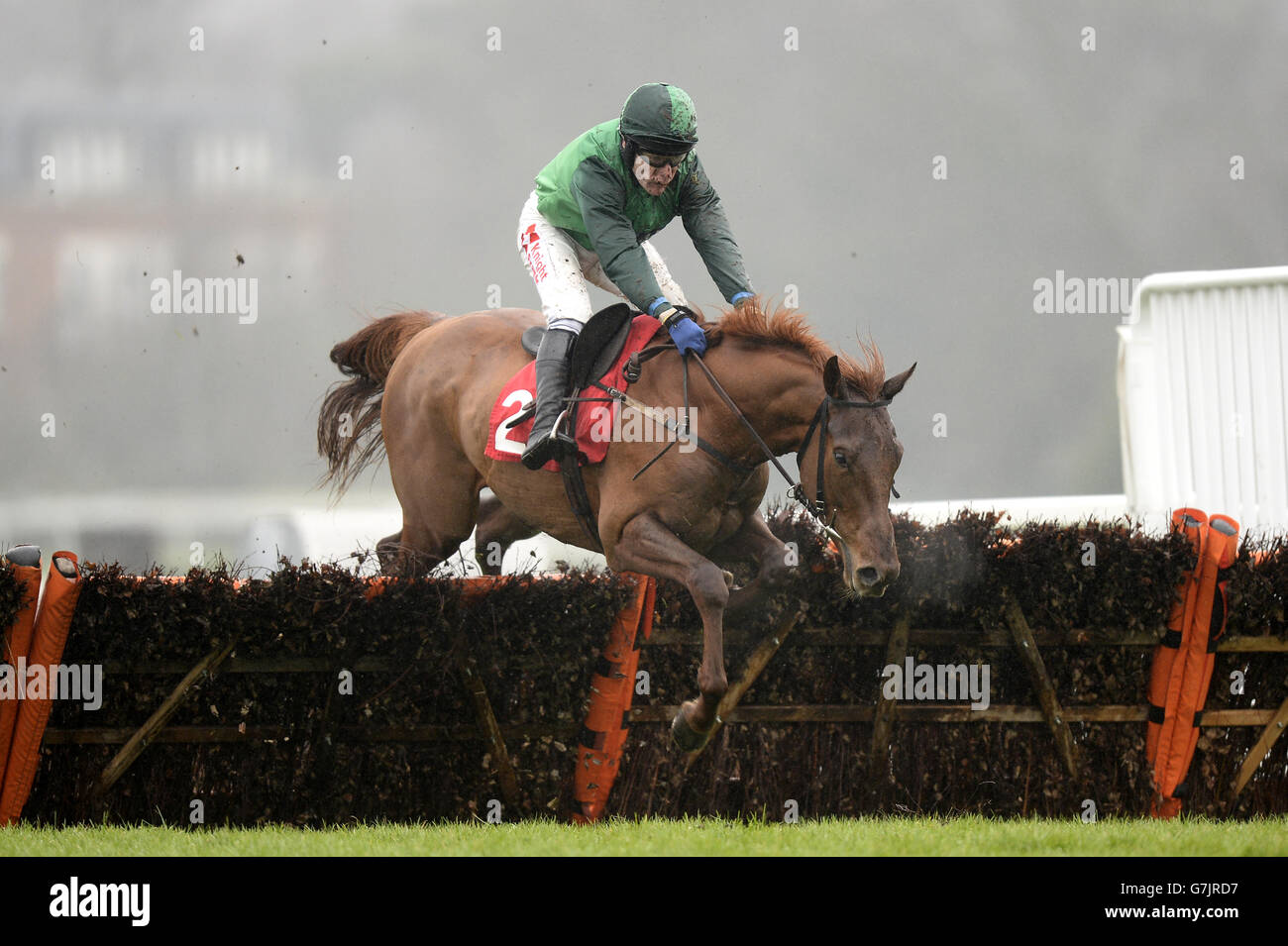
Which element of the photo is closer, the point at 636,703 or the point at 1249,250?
the point at 636,703

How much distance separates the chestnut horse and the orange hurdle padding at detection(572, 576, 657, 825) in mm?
281

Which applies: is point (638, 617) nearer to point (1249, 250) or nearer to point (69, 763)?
point (69, 763)

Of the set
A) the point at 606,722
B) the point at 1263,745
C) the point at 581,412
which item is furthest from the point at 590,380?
the point at 1263,745

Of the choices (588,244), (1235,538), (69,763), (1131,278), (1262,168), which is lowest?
(69,763)

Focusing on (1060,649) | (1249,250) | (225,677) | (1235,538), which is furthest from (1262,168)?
→ (225,677)

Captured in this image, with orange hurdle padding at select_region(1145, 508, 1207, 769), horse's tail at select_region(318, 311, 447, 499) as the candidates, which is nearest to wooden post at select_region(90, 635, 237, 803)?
horse's tail at select_region(318, 311, 447, 499)

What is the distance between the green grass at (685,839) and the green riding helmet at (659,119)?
2492mm

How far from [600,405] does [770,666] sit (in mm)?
1237

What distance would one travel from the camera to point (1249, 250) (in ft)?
32.2

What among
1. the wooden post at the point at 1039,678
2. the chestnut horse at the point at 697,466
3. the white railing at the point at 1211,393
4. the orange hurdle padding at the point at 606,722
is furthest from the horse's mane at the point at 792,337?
the white railing at the point at 1211,393

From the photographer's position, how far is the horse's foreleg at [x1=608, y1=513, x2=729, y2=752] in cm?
442

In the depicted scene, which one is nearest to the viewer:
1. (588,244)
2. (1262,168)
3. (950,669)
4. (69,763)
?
(69,763)

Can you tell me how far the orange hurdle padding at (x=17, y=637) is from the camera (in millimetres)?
4531

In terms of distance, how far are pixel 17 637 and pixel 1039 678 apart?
3.88m
